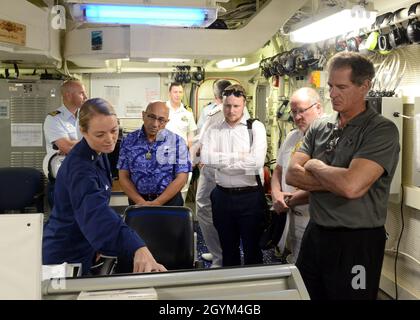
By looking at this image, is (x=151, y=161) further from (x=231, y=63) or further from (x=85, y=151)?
(x=231, y=63)

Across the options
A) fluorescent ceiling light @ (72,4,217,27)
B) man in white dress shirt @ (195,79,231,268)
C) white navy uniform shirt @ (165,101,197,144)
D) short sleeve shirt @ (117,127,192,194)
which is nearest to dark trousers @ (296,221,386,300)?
fluorescent ceiling light @ (72,4,217,27)

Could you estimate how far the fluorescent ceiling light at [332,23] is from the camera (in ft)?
8.80

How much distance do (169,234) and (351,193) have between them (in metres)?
1.05

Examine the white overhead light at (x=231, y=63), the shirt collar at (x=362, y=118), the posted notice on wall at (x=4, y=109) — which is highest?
the white overhead light at (x=231, y=63)

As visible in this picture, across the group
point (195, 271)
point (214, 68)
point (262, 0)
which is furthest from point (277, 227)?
point (214, 68)

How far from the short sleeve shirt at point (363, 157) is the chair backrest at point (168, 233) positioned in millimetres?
736

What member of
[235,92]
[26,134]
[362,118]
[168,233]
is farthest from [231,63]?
[362,118]

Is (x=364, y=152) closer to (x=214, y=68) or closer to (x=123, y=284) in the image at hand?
(x=123, y=284)

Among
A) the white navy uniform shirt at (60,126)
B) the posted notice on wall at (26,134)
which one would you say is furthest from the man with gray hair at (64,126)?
the posted notice on wall at (26,134)

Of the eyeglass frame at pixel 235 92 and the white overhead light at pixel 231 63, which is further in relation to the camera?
the white overhead light at pixel 231 63

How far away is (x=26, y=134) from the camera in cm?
502

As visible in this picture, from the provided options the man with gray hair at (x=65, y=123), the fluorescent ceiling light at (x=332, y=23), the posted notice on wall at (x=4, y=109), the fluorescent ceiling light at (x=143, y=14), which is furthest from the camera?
the posted notice on wall at (x=4, y=109)

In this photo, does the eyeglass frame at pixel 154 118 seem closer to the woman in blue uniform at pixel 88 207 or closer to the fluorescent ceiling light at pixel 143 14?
the fluorescent ceiling light at pixel 143 14

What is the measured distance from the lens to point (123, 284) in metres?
1.04
